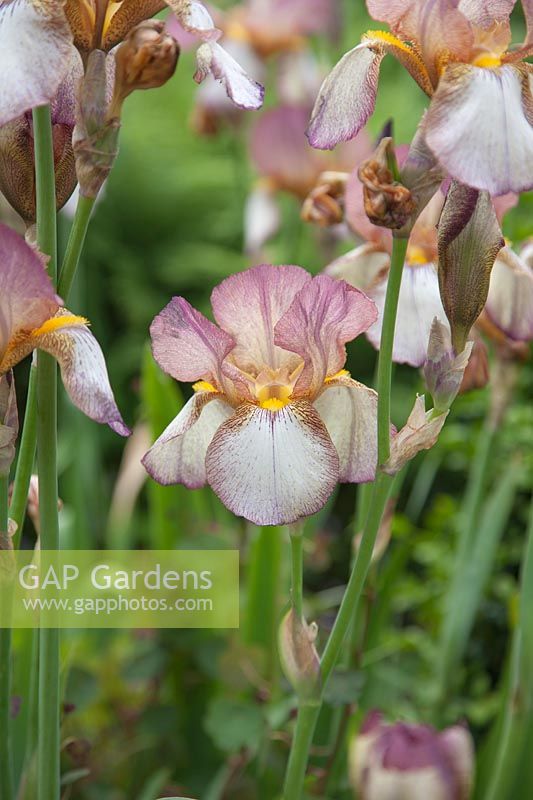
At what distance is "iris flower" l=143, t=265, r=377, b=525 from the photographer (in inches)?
18.9

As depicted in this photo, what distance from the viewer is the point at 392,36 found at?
52 centimetres

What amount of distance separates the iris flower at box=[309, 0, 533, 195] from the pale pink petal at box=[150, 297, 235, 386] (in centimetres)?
11

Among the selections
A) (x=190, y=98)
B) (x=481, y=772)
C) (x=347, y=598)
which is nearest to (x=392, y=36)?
(x=347, y=598)

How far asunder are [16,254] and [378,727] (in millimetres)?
406

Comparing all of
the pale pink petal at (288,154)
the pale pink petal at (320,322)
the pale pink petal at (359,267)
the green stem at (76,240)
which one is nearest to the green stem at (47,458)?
the green stem at (76,240)

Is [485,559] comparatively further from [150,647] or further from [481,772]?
[150,647]

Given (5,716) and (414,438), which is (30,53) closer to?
(414,438)

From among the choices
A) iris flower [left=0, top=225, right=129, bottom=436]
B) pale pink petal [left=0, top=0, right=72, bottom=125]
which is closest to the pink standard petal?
iris flower [left=0, top=225, right=129, bottom=436]

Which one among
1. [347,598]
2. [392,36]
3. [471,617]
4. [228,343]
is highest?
[392,36]

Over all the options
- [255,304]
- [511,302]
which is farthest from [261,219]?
[255,304]

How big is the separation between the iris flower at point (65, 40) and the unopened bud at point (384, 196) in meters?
0.07

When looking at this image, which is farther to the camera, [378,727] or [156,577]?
[156,577]

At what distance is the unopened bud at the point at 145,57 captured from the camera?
467 mm

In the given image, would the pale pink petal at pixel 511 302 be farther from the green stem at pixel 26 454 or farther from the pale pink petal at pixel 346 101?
the green stem at pixel 26 454
